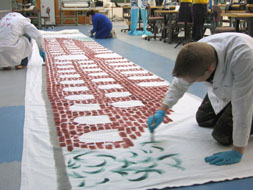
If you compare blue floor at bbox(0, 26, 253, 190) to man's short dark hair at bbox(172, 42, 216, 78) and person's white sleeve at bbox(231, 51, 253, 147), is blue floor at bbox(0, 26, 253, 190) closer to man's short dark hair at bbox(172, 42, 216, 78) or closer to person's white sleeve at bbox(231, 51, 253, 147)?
person's white sleeve at bbox(231, 51, 253, 147)

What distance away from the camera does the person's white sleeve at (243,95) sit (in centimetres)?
148

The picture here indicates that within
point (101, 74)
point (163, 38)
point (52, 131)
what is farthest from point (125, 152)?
point (163, 38)

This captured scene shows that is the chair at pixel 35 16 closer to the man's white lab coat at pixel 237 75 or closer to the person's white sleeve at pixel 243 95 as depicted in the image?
the man's white lab coat at pixel 237 75

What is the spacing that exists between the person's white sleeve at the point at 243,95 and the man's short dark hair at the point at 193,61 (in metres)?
0.16

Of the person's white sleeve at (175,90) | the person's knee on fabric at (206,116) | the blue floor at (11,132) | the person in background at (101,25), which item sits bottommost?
the blue floor at (11,132)

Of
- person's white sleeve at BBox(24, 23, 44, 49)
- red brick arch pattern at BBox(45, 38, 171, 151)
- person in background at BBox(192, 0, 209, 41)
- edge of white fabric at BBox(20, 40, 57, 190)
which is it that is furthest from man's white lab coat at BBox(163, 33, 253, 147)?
person in background at BBox(192, 0, 209, 41)

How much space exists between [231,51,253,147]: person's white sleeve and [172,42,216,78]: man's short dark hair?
155 millimetres

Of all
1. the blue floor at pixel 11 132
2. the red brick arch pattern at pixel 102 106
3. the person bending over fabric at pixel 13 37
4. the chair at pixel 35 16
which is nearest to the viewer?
the blue floor at pixel 11 132

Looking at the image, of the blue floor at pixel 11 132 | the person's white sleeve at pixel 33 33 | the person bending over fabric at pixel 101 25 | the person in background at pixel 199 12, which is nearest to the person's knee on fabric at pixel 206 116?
the blue floor at pixel 11 132

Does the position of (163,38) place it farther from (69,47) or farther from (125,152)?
(125,152)

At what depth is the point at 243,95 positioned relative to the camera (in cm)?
149

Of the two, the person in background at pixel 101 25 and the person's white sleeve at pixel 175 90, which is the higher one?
the person in background at pixel 101 25

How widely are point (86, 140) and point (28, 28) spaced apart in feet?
8.41

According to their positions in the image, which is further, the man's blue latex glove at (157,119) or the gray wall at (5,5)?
the gray wall at (5,5)
